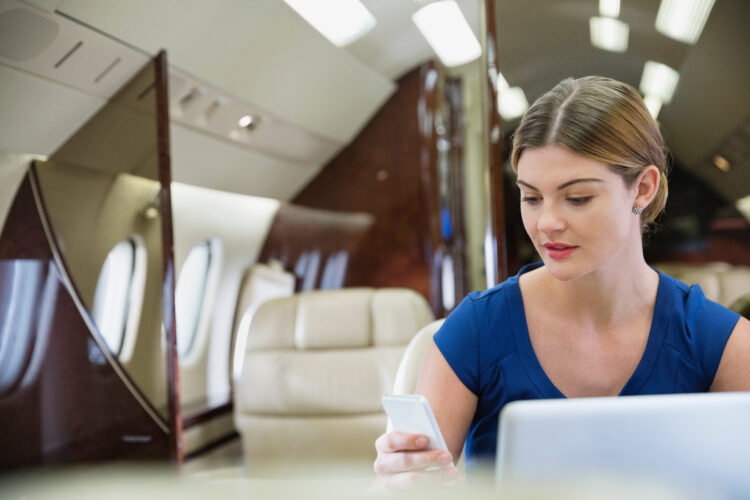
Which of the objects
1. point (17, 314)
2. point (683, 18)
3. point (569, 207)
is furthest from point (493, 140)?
point (17, 314)

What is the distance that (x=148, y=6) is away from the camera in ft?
5.58

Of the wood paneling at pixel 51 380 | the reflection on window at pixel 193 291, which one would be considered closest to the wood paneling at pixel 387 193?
the reflection on window at pixel 193 291

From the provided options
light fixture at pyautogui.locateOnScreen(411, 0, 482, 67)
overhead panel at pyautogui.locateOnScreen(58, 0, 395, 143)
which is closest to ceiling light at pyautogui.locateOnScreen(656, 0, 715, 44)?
light fixture at pyautogui.locateOnScreen(411, 0, 482, 67)

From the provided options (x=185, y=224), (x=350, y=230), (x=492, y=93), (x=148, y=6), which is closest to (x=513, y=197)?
(x=492, y=93)

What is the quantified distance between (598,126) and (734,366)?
16.1 inches

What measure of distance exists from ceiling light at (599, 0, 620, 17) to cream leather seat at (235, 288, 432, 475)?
1340 millimetres

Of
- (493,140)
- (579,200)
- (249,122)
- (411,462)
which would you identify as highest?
(249,122)

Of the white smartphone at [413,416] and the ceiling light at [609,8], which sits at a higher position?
the ceiling light at [609,8]

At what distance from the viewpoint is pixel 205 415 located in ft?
8.95

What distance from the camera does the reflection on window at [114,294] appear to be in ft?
5.94

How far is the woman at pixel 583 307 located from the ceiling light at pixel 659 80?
508mm

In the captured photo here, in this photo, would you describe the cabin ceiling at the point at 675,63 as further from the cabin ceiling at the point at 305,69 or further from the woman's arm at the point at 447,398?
the woman's arm at the point at 447,398

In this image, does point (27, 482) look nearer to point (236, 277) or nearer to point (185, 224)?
point (185, 224)

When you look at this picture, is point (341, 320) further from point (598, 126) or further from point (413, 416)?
point (413, 416)
